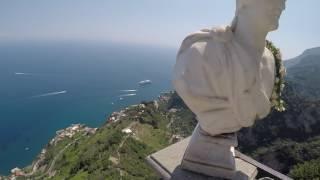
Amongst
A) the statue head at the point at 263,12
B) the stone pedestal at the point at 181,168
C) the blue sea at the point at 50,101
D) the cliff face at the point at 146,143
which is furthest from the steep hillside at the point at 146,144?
the statue head at the point at 263,12

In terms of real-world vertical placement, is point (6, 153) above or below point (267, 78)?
below

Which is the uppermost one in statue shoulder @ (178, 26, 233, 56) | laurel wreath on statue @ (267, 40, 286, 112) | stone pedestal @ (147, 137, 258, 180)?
statue shoulder @ (178, 26, 233, 56)

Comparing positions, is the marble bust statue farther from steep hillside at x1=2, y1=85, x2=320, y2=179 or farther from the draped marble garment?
steep hillside at x1=2, y1=85, x2=320, y2=179

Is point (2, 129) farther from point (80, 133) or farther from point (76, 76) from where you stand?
point (76, 76)

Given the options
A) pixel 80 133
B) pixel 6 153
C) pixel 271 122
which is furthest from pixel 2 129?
pixel 271 122

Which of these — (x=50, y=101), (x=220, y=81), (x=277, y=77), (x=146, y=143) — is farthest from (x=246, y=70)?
(x=50, y=101)

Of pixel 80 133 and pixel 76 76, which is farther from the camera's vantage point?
pixel 76 76

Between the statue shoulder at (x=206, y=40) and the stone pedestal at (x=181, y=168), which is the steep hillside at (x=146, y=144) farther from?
the statue shoulder at (x=206, y=40)

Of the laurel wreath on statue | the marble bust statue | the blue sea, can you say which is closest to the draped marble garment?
the marble bust statue

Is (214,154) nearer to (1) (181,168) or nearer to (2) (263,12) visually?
(1) (181,168)
